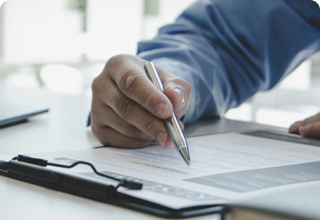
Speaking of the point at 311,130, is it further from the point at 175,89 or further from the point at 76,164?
the point at 76,164

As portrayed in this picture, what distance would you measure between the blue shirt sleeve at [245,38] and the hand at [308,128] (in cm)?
16

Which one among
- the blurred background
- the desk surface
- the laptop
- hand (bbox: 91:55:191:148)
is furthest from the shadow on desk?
the blurred background

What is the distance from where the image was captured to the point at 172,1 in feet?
19.5

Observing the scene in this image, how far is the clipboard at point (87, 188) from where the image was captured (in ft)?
0.85

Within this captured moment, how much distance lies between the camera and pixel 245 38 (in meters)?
0.78

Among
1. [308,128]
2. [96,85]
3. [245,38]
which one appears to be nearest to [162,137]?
[96,85]

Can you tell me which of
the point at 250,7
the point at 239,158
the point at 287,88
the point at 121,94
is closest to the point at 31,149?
the point at 121,94

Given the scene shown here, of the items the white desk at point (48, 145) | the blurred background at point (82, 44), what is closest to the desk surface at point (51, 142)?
the white desk at point (48, 145)

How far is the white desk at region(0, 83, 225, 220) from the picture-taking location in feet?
0.85

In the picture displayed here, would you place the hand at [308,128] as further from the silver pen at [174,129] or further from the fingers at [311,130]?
the silver pen at [174,129]

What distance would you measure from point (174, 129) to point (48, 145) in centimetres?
17

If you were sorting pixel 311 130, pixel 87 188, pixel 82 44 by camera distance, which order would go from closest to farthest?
pixel 87 188, pixel 311 130, pixel 82 44

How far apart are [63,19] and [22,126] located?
16.5 ft

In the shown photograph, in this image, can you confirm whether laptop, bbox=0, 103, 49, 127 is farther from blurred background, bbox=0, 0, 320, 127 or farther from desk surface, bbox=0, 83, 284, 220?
blurred background, bbox=0, 0, 320, 127
